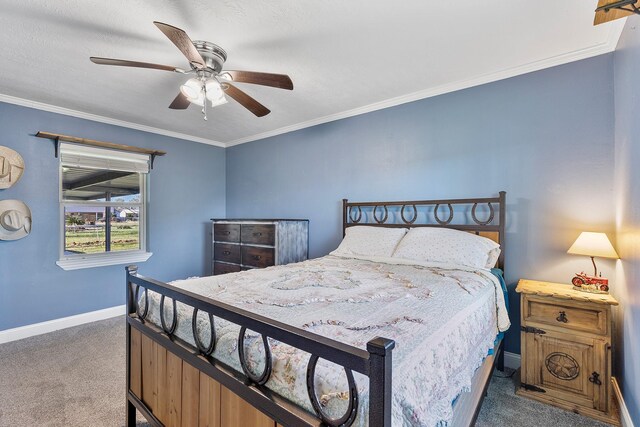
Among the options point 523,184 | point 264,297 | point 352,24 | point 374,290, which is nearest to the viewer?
point 264,297

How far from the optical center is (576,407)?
198 centimetres

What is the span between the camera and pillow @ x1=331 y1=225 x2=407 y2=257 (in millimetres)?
2840

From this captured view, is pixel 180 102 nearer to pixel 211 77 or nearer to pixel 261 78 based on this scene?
pixel 211 77

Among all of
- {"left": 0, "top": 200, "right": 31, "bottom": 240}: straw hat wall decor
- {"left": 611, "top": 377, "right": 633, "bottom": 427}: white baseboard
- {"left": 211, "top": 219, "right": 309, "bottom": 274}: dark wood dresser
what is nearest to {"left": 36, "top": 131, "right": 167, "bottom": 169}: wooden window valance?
{"left": 0, "top": 200, "right": 31, "bottom": 240}: straw hat wall decor

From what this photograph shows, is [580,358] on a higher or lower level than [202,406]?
lower

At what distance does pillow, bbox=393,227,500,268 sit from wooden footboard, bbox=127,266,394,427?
1842 millimetres

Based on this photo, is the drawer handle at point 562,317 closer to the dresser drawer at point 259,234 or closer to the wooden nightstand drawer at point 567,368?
the wooden nightstand drawer at point 567,368

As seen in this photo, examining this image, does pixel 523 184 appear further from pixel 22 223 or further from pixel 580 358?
pixel 22 223

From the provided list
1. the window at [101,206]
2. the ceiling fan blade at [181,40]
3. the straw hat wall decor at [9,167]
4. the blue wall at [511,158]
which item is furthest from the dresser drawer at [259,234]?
the straw hat wall decor at [9,167]

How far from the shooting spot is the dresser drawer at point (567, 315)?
193 centimetres

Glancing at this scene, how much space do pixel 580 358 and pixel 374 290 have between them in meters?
1.50

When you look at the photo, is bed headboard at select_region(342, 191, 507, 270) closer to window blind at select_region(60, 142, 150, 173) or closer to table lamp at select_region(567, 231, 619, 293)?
table lamp at select_region(567, 231, 619, 293)

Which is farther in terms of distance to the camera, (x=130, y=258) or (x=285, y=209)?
(x=285, y=209)

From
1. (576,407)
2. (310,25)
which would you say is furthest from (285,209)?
(576,407)
